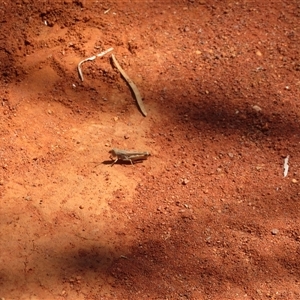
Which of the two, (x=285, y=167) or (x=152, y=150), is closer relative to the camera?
(x=285, y=167)

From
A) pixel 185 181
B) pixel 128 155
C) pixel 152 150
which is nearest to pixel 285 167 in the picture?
pixel 185 181

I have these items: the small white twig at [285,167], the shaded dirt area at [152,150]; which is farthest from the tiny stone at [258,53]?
the small white twig at [285,167]

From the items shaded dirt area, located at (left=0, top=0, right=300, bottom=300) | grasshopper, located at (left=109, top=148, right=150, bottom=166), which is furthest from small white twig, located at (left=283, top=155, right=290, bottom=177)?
grasshopper, located at (left=109, top=148, right=150, bottom=166)

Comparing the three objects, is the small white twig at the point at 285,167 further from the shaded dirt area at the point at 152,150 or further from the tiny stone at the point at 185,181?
the tiny stone at the point at 185,181

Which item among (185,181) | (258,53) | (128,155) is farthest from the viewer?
(258,53)

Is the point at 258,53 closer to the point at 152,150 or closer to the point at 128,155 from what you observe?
the point at 152,150

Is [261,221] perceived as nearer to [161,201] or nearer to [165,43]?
[161,201]

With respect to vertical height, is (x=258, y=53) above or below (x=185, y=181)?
above

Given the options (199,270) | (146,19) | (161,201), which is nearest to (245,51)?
(146,19)

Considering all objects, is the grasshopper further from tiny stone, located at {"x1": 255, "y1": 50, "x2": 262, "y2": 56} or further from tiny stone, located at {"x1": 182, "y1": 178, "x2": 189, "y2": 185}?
tiny stone, located at {"x1": 255, "y1": 50, "x2": 262, "y2": 56}
